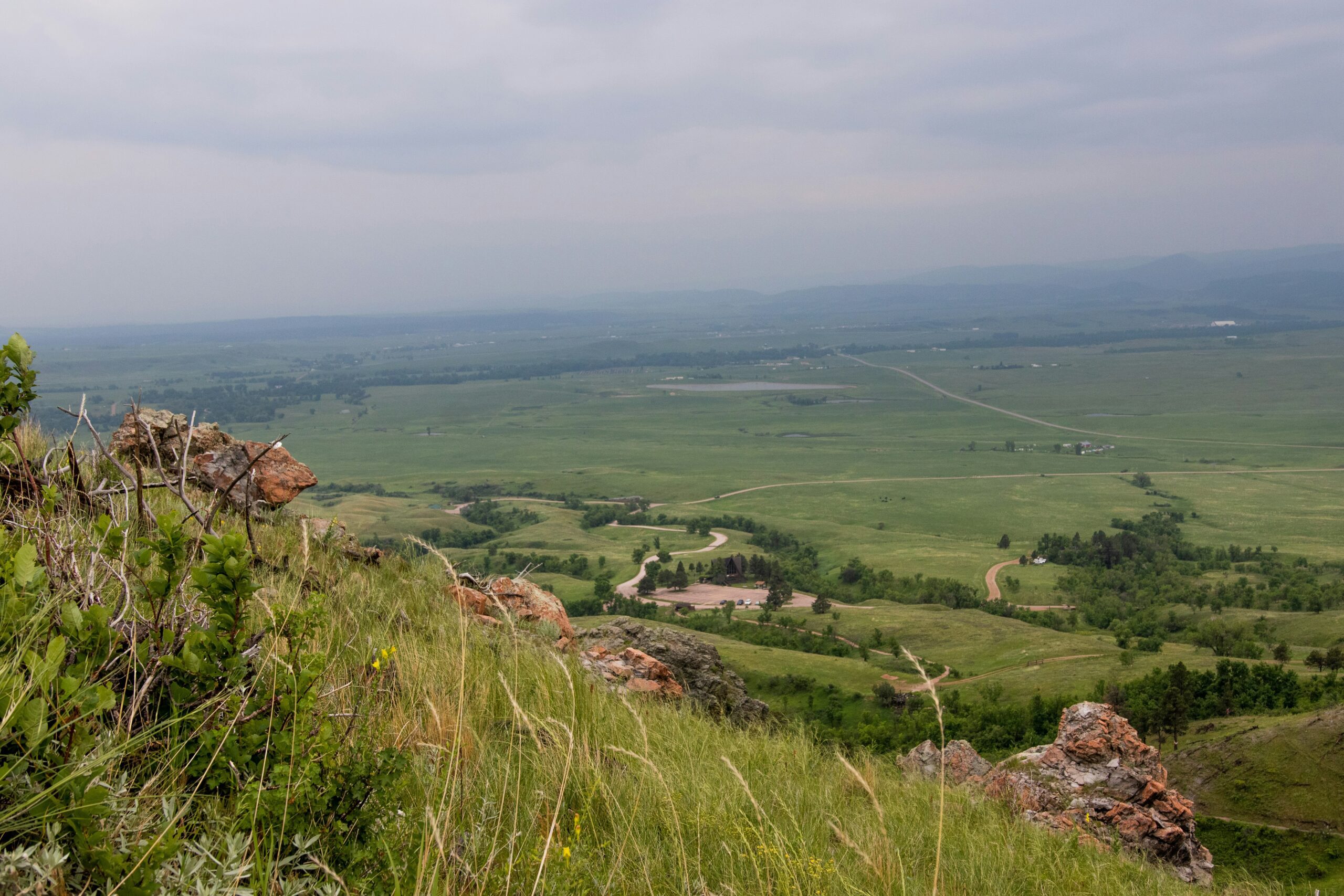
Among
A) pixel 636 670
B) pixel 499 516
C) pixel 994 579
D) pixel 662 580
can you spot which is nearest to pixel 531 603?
pixel 636 670

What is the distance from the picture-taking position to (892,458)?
16138cm

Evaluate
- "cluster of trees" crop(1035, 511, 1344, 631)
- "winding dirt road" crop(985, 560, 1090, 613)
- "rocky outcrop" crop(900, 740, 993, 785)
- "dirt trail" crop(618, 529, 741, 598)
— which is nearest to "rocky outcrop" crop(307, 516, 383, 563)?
"rocky outcrop" crop(900, 740, 993, 785)

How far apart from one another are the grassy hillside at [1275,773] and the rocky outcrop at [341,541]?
28.6 m

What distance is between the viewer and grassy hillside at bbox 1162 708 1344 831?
84.2ft

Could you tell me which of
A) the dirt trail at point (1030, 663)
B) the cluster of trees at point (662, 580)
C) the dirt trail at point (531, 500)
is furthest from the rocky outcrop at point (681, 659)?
the dirt trail at point (531, 500)

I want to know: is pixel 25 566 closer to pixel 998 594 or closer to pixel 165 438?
pixel 165 438

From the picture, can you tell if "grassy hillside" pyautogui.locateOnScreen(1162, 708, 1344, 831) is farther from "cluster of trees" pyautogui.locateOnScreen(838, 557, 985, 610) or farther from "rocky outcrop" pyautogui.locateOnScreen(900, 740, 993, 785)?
"cluster of trees" pyautogui.locateOnScreen(838, 557, 985, 610)

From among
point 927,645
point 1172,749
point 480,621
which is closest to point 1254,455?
point 927,645

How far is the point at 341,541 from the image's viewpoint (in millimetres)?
10117

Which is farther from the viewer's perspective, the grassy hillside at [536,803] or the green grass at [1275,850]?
the green grass at [1275,850]

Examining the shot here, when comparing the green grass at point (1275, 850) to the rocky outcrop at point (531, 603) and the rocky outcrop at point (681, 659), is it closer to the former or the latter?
the rocky outcrop at point (681, 659)

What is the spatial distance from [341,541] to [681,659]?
18.8ft

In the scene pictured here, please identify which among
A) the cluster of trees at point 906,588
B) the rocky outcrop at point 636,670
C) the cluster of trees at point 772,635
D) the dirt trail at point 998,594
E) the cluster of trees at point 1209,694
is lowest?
the dirt trail at point 998,594

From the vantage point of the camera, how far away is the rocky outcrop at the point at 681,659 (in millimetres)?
11648
